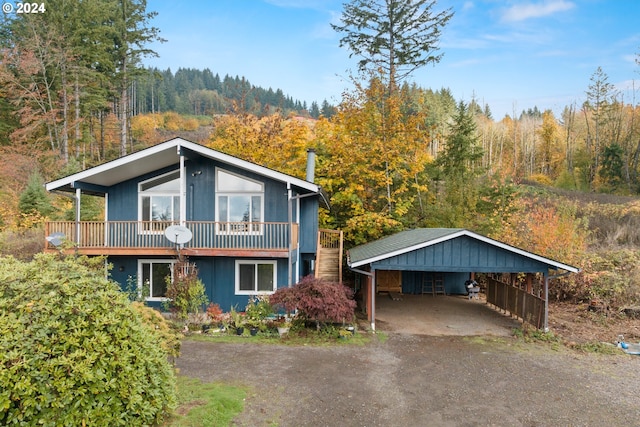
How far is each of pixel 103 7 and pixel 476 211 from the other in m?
29.0

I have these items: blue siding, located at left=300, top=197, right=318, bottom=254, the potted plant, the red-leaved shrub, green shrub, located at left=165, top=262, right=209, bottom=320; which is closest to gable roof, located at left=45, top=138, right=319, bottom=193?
blue siding, located at left=300, top=197, right=318, bottom=254

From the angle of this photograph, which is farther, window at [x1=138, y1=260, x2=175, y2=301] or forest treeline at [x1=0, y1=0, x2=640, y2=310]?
forest treeline at [x1=0, y1=0, x2=640, y2=310]

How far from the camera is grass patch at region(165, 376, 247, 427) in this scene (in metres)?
6.19

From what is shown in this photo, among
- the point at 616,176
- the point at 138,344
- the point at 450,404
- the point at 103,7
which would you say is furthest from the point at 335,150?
the point at 616,176

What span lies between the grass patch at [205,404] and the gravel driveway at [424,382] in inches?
9.9

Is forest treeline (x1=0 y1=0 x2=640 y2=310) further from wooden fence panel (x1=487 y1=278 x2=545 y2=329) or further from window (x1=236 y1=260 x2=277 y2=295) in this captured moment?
window (x1=236 y1=260 x2=277 y2=295)

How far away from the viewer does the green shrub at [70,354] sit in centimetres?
430

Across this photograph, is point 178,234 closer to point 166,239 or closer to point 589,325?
point 166,239

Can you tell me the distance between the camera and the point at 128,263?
1445 centimetres

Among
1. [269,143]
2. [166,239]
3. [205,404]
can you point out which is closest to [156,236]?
[166,239]

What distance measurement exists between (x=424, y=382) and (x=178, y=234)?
8640 mm

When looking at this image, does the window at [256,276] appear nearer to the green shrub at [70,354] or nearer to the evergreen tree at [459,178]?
the green shrub at [70,354]

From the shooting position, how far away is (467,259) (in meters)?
12.5

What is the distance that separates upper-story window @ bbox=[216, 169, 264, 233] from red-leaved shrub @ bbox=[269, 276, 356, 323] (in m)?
3.58
